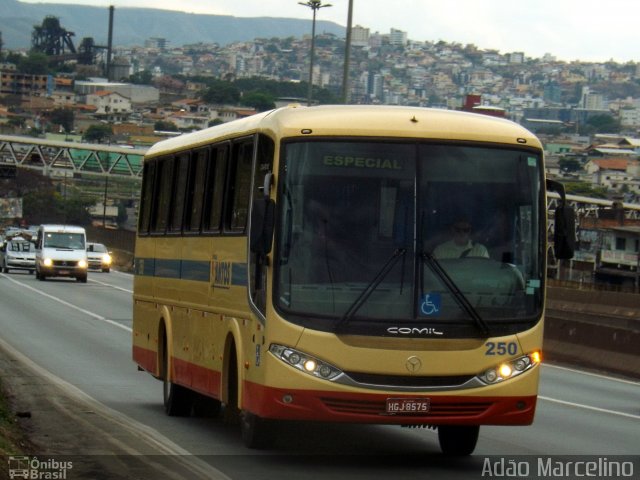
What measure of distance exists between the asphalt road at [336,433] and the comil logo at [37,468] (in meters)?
0.94

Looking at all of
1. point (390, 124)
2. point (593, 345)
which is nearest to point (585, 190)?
point (593, 345)

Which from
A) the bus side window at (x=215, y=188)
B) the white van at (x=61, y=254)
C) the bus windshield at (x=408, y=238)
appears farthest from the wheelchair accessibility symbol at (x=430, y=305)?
the white van at (x=61, y=254)

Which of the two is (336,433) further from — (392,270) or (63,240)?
(63,240)

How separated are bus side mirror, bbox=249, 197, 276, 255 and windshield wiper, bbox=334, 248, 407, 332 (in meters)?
0.75

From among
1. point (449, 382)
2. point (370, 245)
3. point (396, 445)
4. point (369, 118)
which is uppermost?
point (369, 118)

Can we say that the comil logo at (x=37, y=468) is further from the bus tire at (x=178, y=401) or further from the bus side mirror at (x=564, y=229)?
the bus tire at (x=178, y=401)

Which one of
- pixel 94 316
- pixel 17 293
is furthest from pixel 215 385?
pixel 17 293

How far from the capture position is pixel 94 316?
3747cm

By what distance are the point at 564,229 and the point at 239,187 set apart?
279cm

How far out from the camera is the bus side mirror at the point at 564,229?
41.7ft

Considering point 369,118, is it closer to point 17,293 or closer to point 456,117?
point 456,117

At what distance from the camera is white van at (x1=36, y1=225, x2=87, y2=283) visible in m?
58.0

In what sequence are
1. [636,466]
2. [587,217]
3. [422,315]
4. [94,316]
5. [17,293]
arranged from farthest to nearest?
[587,217] < [17,293] < [94,316] < [636,466] < [422,315]

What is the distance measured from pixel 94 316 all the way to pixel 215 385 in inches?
932
